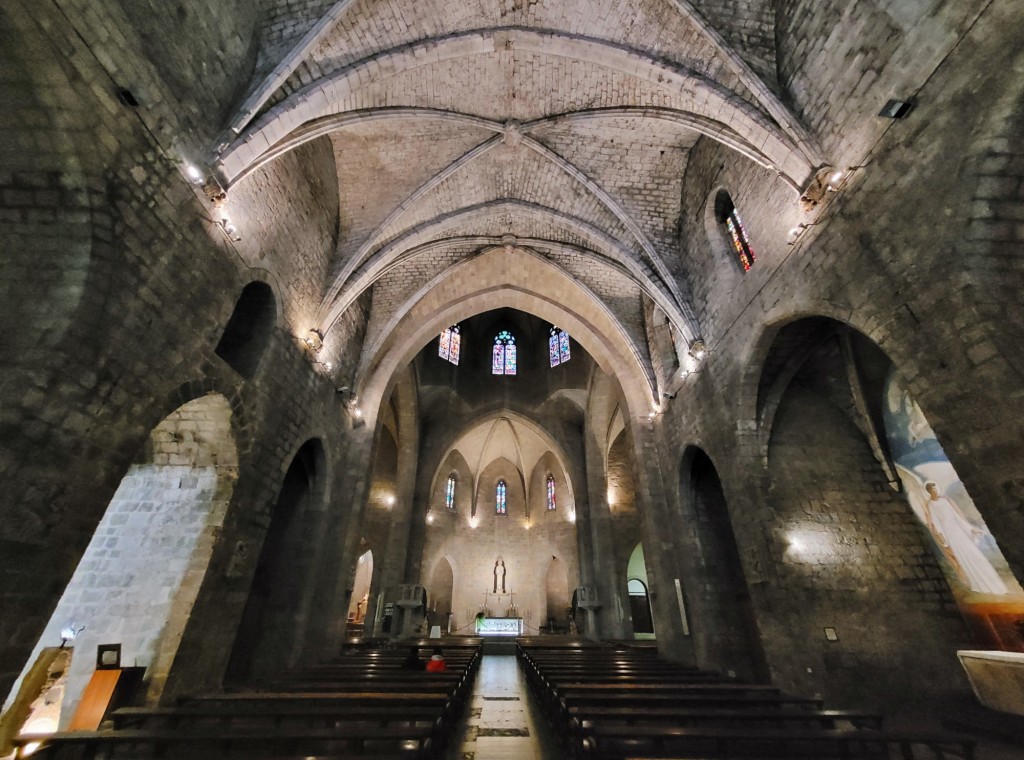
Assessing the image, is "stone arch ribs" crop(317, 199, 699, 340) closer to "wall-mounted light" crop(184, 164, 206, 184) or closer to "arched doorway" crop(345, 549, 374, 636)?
"wall-mounted light" crop(184, 164, 206, 184)

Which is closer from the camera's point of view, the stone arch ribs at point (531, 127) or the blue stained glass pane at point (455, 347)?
the stone arch ribs at point (531, 127)

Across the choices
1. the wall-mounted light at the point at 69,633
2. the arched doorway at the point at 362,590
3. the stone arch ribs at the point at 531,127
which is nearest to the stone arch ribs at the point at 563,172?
the stone arch ribs at the point at 531,127

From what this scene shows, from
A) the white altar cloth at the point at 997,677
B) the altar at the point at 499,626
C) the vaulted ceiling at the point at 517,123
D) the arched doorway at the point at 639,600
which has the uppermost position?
the vaulted ceiling at the point at 517,123

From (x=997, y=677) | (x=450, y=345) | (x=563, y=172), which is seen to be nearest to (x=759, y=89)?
(x=563, y=172)

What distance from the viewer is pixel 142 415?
4664mm

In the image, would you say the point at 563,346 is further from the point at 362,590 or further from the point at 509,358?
the point at 362,590

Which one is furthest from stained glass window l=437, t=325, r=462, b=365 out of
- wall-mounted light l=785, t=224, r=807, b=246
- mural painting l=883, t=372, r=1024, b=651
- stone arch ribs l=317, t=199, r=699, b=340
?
mural painting l=883, t=372, r=1024, b=651

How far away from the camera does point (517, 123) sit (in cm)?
904

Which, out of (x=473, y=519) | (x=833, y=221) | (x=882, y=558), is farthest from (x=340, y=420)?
(x=473, y=519)

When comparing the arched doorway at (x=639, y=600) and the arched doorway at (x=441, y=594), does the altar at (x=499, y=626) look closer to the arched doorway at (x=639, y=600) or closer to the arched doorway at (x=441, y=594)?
the arched doorway at (x=441, y=594)

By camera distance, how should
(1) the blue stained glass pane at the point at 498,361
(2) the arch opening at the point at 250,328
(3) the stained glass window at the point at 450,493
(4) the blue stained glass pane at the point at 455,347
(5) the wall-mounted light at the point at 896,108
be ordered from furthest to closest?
(3) the stained glass window at the point at 450,493 < (1) the blue stained glass pane at the point at 498,361 < (4) the blue stained glass pane at the point at 455,347 < (2) the arch opening at the point at 250,328 < (5) the wall-mounted light at the point at 896,108

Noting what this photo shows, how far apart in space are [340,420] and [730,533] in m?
9.88

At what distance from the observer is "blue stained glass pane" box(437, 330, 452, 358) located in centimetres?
2053

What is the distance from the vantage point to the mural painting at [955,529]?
597cm
